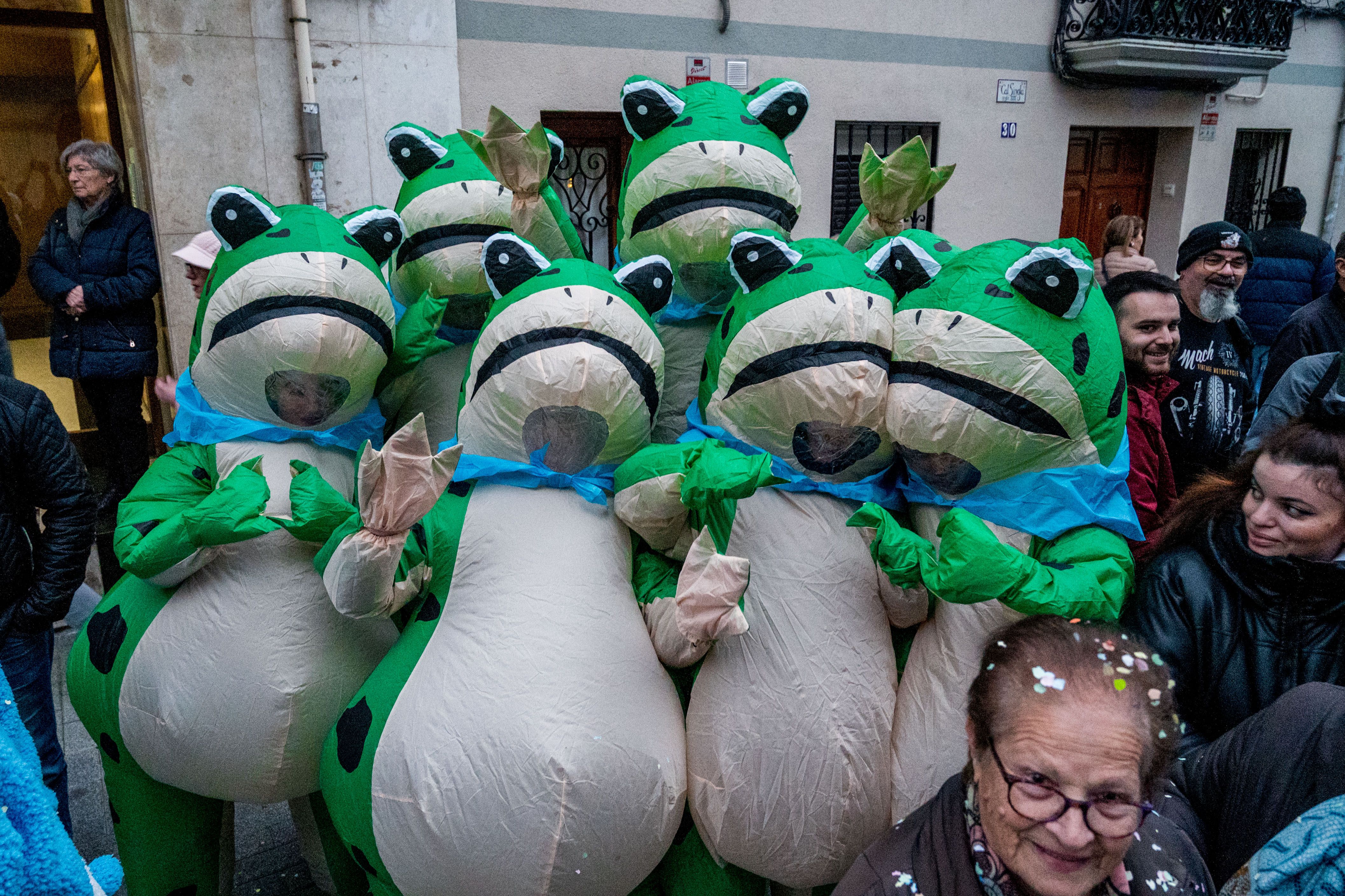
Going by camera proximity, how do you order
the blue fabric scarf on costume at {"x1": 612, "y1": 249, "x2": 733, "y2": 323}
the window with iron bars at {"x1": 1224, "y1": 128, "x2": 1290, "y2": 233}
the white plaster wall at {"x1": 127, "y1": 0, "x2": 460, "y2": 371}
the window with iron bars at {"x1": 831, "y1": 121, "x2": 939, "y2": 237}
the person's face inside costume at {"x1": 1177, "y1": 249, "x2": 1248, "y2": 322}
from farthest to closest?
the window with iron bars at {"x1": 1224, "y1": 128, "x2": 1290, "y2": 233}
the window with iron bars at {"x1": 831, "y1": 121, "x2": 939, "y2": 237}
the white plaster wall at {"x1": 127, "y1": 0, "x2": 460, "y2": 371}
the person's face inside costume at {"x1": 1177, "y1": 249, "x2": 1248, "y2": 322}
the blue fabric scarf on costume at {"x1": 612, "y1": 249, "x2": 733, "y2": 323}

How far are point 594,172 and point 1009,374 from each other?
5.43 metres

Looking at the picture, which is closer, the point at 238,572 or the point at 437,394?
the point at 238,572

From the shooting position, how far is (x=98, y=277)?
15.1 ft

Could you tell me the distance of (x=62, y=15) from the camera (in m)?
5.68

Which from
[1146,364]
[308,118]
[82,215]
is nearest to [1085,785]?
[1146,364]

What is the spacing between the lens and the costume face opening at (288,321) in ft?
7.69

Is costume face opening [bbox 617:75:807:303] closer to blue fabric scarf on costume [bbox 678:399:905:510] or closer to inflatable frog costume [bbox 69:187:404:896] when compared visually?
blue fabric scarf on costume [bbox 678:399:905:510]

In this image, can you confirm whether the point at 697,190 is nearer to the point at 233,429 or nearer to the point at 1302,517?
the point at 233,429

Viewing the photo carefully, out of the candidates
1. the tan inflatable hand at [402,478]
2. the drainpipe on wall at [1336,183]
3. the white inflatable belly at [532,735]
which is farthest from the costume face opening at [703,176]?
the drainpipe on wall at [1336,183]

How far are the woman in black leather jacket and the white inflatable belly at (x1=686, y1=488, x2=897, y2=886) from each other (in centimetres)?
64

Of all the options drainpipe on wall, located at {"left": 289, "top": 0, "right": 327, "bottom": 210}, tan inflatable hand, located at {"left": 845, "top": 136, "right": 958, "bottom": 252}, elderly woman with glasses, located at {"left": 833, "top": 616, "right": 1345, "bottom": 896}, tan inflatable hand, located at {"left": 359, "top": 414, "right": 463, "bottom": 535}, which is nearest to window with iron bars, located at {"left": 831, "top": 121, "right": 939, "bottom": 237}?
drainpipe on wall, located at {"left": 289, "top": 0, "right": 327, "bottom": 210}

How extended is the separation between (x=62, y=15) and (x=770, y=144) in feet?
17.1

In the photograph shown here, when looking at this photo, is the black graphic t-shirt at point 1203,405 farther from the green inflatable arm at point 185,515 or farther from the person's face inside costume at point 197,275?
the person's face inside costume at point 197,275

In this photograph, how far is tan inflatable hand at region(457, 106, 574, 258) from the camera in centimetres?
257
